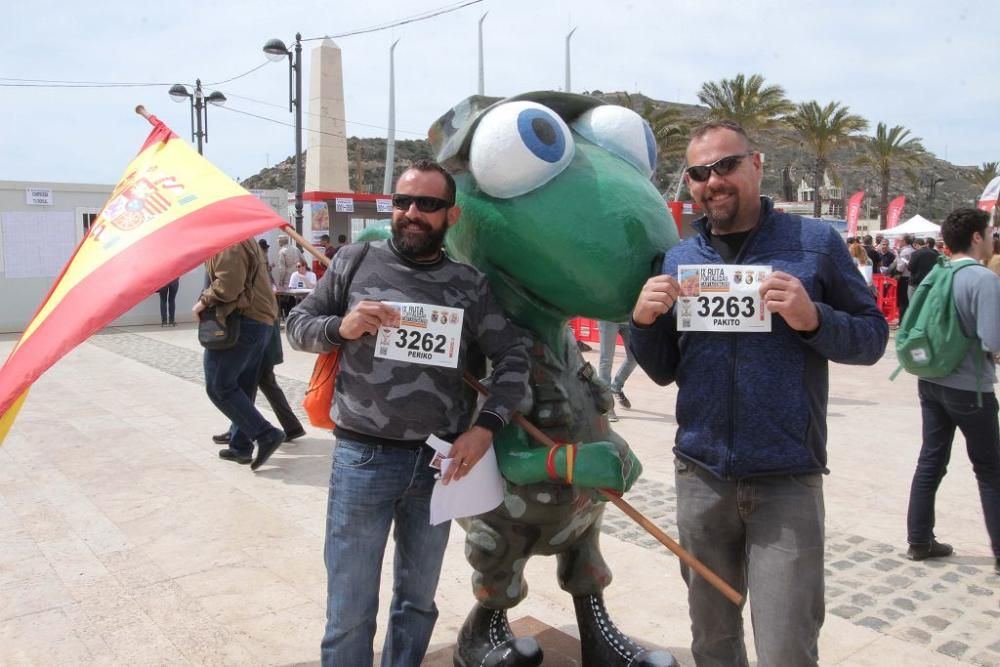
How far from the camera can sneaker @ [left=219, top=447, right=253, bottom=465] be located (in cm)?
581

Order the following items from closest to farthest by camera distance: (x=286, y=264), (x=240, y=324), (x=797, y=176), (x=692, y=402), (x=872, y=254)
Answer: (x=692, y=402), (x=240, y=324), (x=286, y=264), (x=872, y=254), (x=797, y=176)

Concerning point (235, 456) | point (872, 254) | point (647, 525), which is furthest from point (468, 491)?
point (872, 254)

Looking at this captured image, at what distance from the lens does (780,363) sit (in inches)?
80.1

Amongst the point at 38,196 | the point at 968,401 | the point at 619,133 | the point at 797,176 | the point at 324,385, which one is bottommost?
the point at 968,401

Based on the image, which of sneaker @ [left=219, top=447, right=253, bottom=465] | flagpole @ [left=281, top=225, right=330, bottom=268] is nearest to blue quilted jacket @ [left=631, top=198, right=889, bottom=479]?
flagpole @ [left=281, top=225, right=330, bottom=268]

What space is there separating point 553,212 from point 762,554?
3.65ft

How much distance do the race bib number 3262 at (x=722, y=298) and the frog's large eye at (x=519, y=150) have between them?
1.85 feet

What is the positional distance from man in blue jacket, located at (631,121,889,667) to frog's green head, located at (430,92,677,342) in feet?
0.68

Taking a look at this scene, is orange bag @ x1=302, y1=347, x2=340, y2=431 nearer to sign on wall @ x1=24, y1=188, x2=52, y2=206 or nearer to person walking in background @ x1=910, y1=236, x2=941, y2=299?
person walking in background @ x1=910, y1=236, x2=941, y2=299

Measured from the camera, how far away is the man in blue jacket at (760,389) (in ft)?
6.53

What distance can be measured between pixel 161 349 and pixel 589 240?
10584 mm

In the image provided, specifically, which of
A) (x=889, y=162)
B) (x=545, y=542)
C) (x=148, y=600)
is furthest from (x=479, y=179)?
(x=889, y=162)

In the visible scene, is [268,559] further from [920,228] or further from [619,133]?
[920,228]

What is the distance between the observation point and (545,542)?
8.53 feet
